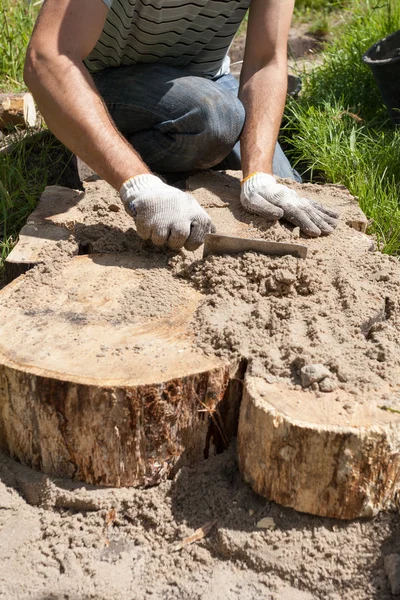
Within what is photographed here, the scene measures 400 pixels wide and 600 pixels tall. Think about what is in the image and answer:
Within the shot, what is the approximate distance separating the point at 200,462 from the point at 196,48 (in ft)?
6.30

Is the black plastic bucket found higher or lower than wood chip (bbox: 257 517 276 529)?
higher

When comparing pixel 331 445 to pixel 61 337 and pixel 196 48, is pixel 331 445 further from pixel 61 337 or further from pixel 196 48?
pixel 196 48

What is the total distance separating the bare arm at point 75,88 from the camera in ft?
7.13

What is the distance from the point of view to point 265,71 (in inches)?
111

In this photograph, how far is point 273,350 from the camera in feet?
5.59

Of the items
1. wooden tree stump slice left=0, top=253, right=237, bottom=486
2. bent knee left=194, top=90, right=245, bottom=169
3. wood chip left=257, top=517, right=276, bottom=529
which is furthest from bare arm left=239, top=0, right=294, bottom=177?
wood chip left=257, top=517, right=276, bottom=529

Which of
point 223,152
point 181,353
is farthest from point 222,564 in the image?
point 223,152

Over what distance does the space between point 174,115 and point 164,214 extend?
2.84ft

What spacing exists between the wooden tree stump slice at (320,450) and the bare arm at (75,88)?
957mm

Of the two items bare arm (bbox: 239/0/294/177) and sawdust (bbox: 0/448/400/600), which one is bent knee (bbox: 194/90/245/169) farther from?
sawdust (bbox: 0/448/400/600)

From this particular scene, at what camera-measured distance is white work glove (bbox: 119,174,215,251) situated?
204 cm

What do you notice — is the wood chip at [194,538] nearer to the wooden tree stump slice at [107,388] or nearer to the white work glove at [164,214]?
the wooden tree stump slice at [107,388]

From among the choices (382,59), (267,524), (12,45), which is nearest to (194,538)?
(267,524)

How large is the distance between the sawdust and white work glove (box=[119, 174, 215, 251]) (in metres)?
0.67
